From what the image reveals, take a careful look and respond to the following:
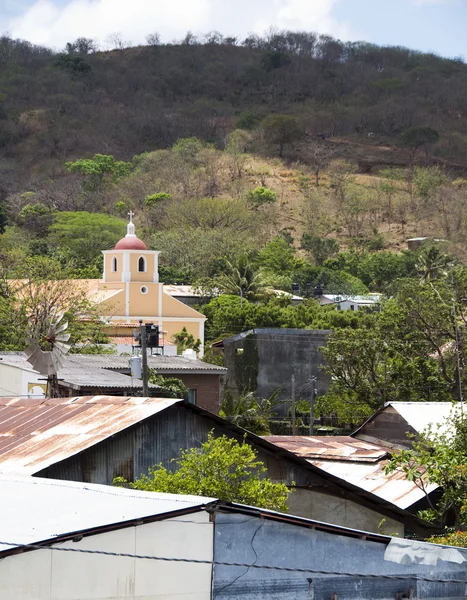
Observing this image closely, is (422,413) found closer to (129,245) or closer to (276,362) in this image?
(276,362)

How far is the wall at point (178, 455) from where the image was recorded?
18.0 m

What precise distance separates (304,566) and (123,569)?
6.82ft

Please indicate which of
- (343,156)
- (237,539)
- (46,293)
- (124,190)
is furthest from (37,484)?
(343,156)

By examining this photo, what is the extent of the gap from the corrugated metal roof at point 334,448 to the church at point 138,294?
38.7 meters

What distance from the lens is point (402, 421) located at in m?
24.7

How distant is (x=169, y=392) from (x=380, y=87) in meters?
167

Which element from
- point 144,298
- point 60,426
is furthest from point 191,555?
point 144,298

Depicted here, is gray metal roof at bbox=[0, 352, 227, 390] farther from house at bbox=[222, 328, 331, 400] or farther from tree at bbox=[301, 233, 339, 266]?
tree at bbox=[301, 233, 339, 266]

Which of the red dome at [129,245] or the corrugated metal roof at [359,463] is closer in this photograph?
the corrugated metal roof at [359,463]

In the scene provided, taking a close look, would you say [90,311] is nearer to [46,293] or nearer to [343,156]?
[46,293]

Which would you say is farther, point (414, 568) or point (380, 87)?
point (380, 87)

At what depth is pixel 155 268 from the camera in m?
68.2

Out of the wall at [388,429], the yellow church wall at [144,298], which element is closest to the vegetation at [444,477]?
the wall at [388,429]

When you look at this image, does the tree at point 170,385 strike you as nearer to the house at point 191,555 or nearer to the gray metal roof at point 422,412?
the gray metal roof at point 422,412
